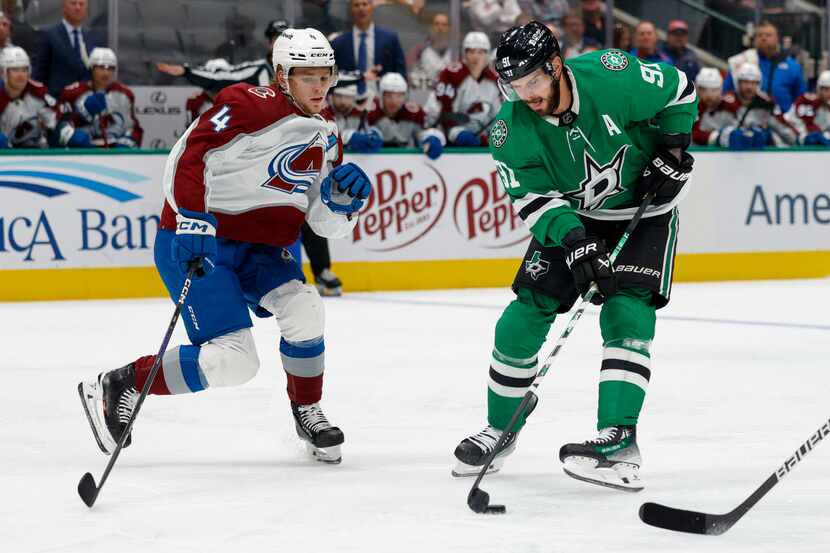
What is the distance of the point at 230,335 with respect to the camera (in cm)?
338

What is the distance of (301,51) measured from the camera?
3340mm

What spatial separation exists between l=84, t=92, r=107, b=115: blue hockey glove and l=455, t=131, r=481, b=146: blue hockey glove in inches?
87.6

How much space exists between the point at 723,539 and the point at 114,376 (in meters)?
1.62

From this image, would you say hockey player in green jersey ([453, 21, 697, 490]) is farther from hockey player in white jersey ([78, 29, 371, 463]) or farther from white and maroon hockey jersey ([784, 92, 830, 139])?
white and maroon hockey jersey ([784, 92, 830, 139])

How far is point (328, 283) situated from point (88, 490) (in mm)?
5094

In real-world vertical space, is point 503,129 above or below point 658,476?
above

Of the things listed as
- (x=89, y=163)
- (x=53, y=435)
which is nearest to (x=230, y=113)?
(x=53, y=435)

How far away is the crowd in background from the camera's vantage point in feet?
26.7

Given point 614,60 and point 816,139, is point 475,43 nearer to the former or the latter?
point 816,139

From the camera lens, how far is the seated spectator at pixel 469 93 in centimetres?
881

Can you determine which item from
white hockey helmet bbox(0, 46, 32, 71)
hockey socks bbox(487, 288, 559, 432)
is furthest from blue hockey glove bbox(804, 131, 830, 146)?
hockey socks bbox(487, 288, 559, 432)

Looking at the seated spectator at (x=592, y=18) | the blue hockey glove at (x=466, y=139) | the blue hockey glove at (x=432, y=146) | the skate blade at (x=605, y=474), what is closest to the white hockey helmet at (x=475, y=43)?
the blue hockey glove at (x=466, y=139)

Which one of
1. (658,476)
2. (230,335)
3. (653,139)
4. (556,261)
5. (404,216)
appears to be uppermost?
(653,139)

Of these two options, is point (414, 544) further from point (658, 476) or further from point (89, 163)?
point (89, 163)
